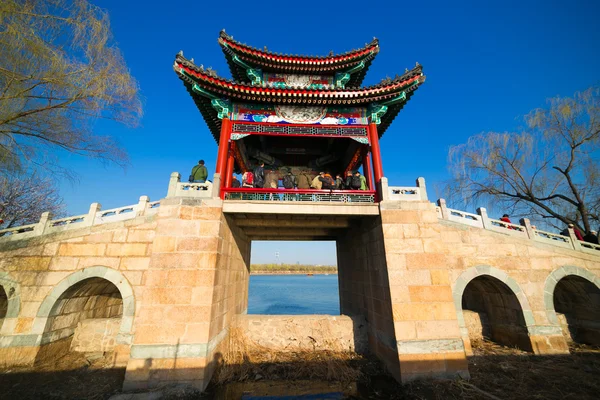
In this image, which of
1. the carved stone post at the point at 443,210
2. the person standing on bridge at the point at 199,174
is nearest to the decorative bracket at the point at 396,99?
the carved stone post at the point at 443,210

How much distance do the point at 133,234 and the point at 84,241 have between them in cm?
145

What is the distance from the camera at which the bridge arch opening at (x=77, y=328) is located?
689 cm

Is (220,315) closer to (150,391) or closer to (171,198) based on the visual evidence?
(150,391)

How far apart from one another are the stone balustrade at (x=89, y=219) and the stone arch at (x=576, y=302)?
13481 millimetres

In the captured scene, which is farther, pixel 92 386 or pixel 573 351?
pixel 573 351

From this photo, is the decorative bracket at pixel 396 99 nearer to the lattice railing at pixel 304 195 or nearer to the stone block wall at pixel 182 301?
the lattice railing at pixel 304 195

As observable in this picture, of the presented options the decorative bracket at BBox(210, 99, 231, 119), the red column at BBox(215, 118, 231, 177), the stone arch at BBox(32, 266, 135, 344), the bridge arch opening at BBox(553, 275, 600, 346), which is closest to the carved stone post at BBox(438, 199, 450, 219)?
the bridge arch opening at BBox(553, 275, 600, 346)

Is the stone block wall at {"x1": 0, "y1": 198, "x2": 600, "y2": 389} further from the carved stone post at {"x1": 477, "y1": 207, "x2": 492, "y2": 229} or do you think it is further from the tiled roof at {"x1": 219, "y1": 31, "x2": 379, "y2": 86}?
the tiled roof at {"x1": 219, "y1": 31, "x2": 379, "y2": 86}

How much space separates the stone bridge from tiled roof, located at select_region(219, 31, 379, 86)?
5.80 metres

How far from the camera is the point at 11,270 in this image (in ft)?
23.0

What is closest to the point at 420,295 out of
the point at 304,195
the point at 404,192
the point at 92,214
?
the point at 404,192

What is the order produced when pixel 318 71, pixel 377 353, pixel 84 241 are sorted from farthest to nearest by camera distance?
pixel 318 71, pixel 84 241, pixel 377 353

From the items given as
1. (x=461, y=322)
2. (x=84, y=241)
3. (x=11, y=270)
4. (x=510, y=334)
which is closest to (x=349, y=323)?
(x=461, y=322)

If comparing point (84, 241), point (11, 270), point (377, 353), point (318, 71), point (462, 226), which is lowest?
point (377, 353)
